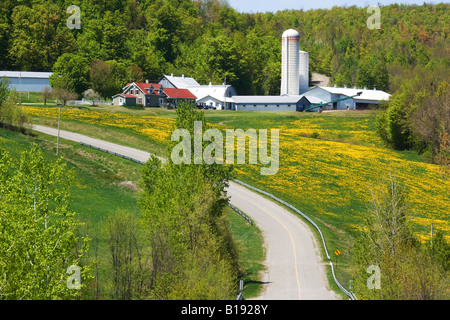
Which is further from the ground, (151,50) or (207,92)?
(151,50)

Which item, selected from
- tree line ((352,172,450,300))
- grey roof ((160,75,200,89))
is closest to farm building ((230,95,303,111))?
grey roof ((160,75,200,89))

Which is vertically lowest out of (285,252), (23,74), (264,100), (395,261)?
(285,252)

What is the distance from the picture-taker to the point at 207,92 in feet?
426

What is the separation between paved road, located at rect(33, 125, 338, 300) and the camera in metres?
37.5

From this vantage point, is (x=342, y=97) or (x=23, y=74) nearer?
(x=23, y=74)

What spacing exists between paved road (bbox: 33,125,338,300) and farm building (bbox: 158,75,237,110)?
59.5 meters

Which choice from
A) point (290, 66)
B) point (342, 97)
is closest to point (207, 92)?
point (290, 66)

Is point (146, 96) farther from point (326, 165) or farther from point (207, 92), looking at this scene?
point (326, 165)

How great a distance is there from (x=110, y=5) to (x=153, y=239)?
508ft

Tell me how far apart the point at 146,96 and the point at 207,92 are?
19247mm

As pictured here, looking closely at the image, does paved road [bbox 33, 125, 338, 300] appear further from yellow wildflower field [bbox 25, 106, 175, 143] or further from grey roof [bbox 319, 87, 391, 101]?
grey roof [bbox 319, 87, 391, 101]

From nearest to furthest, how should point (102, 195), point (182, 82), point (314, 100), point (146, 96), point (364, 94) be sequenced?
point (102, 195) → point (146, 96) → point (314, 100) → point (182, 82) → point (364, 94)

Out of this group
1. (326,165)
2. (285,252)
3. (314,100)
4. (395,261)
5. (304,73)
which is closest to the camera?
(395,261)

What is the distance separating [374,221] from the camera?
41.2 meters
